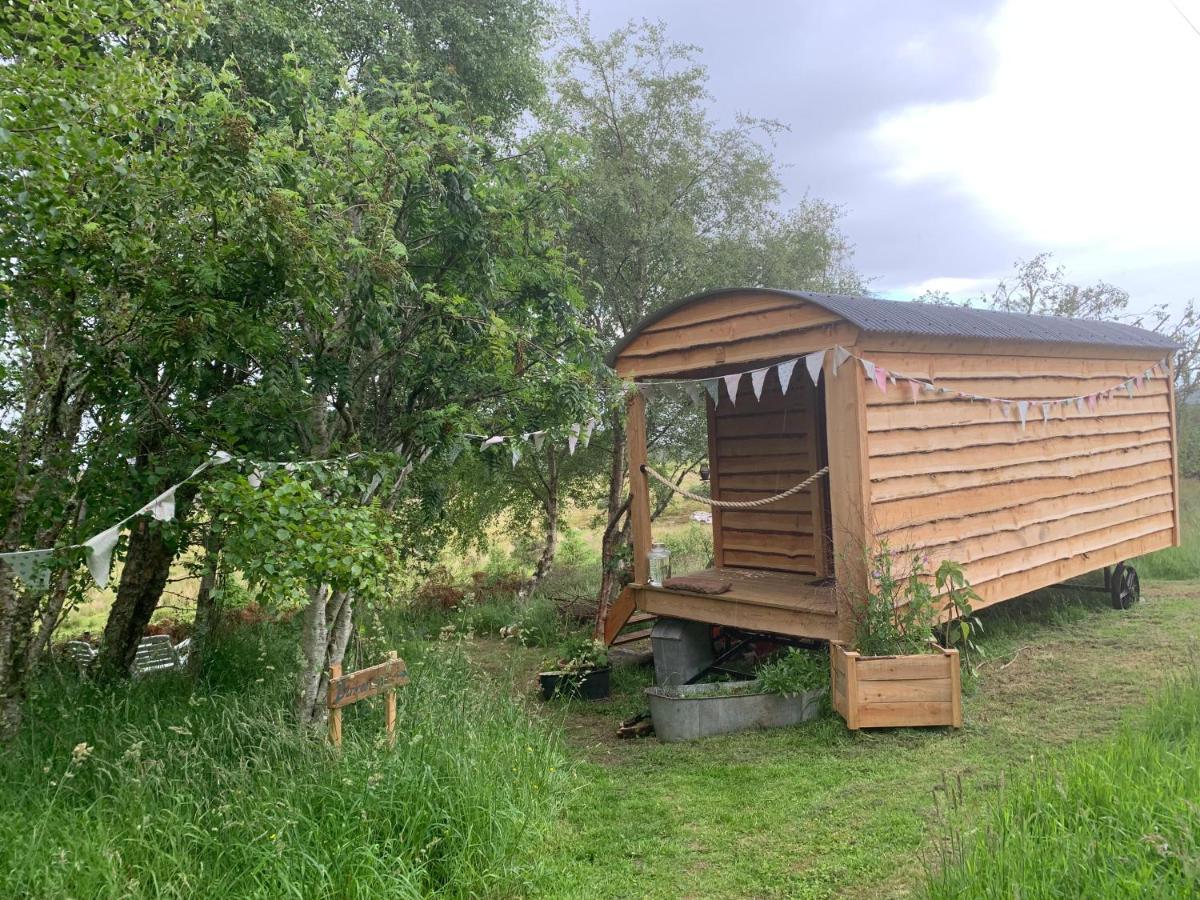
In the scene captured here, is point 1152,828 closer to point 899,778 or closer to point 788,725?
point 899,778

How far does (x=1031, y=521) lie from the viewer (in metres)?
7.77

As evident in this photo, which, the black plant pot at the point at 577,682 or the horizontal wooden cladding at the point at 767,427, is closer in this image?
the black plant pot at the point at 577,682

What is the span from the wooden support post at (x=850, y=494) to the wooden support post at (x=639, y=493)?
213 cm

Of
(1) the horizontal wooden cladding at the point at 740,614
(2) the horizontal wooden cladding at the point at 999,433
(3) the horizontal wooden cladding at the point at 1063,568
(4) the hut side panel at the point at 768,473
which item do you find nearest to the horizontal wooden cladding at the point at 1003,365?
(2) the horizontal wooden cladding at the point at 999,433

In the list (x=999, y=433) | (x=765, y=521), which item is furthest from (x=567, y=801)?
(x=999, y=433)

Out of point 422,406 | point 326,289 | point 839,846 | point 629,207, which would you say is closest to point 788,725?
point 839,846

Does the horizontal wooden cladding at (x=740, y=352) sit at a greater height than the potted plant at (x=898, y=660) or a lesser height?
greater

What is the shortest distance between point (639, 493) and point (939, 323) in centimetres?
296

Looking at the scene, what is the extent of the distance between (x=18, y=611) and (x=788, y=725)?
15.9ft

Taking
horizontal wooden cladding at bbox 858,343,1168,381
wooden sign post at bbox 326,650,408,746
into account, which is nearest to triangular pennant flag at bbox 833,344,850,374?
horizontal wooden cladding at bbox 858,343,1168,381

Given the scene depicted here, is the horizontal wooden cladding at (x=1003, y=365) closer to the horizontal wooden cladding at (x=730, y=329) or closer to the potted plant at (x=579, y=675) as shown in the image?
the horizontal wooden cladding at (x=730, y=329)

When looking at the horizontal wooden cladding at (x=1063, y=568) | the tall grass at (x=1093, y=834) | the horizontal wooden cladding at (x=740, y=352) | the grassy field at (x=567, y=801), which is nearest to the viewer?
the tall grass at (x=1093, y=834)

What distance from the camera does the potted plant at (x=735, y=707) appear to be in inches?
227

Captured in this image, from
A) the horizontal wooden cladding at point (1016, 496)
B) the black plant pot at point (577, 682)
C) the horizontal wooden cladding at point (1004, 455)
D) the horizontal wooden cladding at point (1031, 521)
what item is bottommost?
the black plant pot at point (577, 682)
